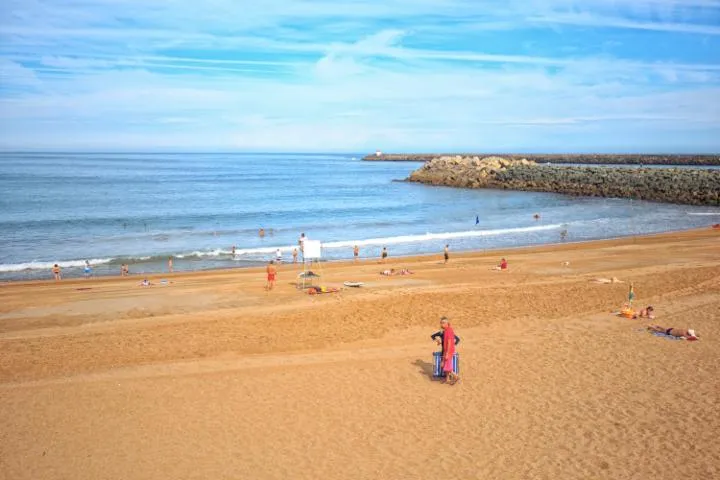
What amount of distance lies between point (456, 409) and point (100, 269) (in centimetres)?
2098

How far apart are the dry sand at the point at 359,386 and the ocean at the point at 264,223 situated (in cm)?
1065

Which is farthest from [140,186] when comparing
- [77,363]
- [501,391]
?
[501,391]

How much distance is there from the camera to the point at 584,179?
66.9 metres

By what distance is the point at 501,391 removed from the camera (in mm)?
10273

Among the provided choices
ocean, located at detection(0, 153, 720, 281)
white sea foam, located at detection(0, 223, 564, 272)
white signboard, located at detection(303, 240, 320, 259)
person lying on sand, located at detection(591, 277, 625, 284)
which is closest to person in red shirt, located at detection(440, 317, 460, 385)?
white signboard, located at detection(303, 240, 320, 259)

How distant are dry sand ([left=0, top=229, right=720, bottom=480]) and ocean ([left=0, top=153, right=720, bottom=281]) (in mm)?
10650

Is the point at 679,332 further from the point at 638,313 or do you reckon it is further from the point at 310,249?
the point at 310,249

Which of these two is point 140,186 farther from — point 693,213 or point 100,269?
point 693,213

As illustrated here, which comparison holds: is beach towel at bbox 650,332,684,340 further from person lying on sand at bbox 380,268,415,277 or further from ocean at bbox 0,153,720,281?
ocean at bbox 0,153,720,281

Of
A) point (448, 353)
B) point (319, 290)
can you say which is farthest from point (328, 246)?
point (448, 353)

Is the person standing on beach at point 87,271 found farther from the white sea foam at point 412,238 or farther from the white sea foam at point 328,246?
the white sea foam at point 412,238

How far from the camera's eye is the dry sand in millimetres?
7988

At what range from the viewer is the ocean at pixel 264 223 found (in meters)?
29.5

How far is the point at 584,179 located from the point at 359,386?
62236 millimetres
